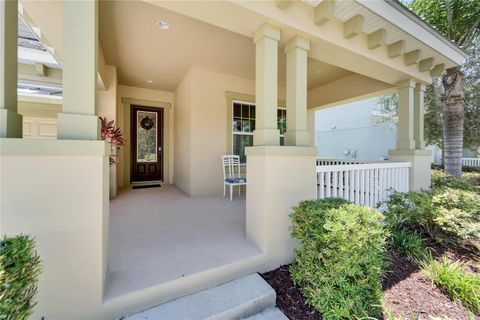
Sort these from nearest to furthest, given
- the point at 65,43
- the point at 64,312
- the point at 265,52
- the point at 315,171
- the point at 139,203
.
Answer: the point at 64,312 < the point at 65,43 < the point at 265,52 < the point at 315,171 < the point at 139,203

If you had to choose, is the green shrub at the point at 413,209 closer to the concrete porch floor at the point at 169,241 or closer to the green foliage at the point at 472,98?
the concrete porch floor at the point at 169,241

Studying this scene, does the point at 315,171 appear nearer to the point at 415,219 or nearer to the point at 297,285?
the point at 297,285

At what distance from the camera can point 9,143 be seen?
131cm

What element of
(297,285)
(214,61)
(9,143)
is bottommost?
(297,285)

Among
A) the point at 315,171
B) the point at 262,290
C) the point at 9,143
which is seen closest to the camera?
the point at 9,143

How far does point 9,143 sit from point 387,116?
13603 millimetres

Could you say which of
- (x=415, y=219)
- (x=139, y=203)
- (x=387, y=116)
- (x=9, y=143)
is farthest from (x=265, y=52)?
(x=387, y=116)

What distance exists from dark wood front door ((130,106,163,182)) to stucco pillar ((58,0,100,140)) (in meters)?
4.85

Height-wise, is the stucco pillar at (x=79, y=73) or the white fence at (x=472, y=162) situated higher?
the stucco pillar at (x=79, y=73)

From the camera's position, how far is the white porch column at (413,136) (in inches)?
156

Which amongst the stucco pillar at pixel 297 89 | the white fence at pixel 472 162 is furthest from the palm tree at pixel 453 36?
the white fence at pixel 472 162

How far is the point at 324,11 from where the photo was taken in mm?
2379

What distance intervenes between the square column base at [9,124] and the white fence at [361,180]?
2873 mm

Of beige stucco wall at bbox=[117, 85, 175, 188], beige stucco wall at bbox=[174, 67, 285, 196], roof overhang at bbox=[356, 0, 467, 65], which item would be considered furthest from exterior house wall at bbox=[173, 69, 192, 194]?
roof overhang at bbox=[356, 0, 467, 65]
